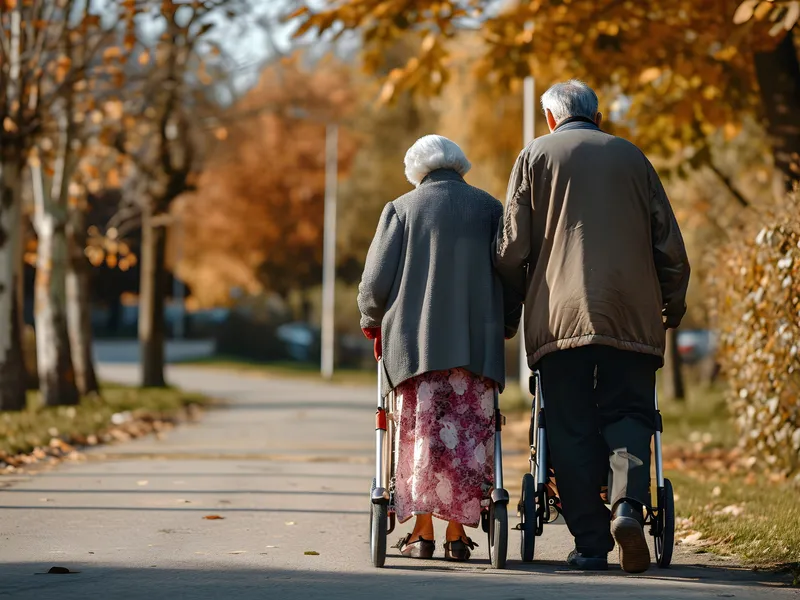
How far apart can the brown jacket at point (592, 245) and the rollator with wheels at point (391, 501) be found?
53cm

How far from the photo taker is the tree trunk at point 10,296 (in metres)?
15.4

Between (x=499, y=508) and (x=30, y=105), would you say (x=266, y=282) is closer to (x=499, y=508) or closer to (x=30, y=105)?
(x=30, y=105)

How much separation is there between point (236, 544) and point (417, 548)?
2.99 ft

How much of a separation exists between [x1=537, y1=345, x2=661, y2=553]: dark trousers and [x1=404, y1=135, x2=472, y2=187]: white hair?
3.39ft

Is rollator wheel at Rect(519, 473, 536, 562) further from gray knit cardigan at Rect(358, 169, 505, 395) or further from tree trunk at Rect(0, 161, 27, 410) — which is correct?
tree trunk at Rect(0, 161, 27, 410)

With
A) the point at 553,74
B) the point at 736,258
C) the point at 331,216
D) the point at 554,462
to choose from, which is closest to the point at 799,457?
the point at 736,258

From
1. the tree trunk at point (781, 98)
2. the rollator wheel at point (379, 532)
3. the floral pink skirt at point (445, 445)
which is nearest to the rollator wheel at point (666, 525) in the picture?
the floral pink skirt at point (445, 445)

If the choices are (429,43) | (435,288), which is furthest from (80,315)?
(435,288)

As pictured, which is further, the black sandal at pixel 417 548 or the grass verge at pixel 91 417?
the grass verge at pixel 91 417

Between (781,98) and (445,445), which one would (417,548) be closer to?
(445,445)

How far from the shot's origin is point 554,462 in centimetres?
611

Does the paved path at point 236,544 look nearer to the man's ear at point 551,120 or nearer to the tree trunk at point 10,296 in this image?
the man's ear at point 551,120

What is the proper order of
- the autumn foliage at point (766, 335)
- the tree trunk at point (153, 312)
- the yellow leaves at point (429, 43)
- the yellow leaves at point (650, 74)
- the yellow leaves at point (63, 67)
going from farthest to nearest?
the tree trunk at point (153, 312) → the yellow leaves at point (63, 67) → the yellow leaves at point (429, 43) → the yellow leaves at point (650, 74) → the autumn foliage at point (766, 335)

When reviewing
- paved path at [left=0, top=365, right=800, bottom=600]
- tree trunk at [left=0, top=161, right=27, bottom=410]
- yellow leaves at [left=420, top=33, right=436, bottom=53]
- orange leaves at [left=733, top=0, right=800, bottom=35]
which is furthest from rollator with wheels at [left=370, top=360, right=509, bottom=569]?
tree trunk at [left=0, top=161, right=27, bottom=410]
